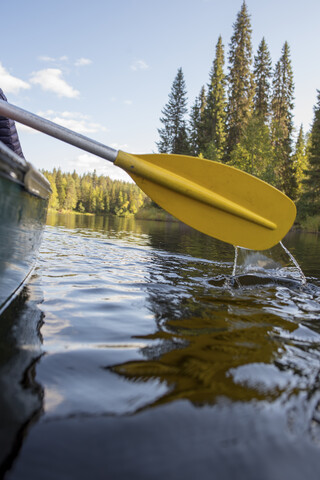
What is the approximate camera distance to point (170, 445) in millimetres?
897

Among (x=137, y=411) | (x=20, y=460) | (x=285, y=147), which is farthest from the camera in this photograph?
(x=285, y=147)

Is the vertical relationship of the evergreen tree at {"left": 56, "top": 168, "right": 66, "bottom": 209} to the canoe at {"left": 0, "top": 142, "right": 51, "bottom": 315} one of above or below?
above

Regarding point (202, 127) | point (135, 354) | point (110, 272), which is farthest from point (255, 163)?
point (135, 354)

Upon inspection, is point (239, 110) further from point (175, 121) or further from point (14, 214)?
point (14, 214)

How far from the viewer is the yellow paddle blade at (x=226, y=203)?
10.0 ft

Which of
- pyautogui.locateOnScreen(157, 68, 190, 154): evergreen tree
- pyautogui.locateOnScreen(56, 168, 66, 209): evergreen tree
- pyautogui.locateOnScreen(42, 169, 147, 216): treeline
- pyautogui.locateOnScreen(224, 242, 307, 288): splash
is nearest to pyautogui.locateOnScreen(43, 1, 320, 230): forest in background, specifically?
pyautogui.locateOnScreen(157, 68, 190, 154): evergreen tree

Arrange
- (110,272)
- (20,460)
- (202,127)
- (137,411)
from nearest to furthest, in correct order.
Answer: (20,460) → (137,411) → (110,272) → (202,127)

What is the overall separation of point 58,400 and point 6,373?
10.2 inches

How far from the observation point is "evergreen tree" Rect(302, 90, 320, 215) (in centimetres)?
2148

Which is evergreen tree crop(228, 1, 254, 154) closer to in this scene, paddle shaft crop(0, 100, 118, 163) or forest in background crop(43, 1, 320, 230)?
forest in background crop(43, 1, 320, 230)

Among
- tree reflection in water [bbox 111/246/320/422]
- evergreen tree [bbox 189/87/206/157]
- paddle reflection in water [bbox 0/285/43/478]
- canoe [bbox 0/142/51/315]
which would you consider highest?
evergreen tree [bbox 189/87/206/157]

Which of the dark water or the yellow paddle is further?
the yellow paddle

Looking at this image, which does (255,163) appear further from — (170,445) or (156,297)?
(170,445)

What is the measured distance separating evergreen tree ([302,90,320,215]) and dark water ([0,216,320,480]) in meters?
21.7
